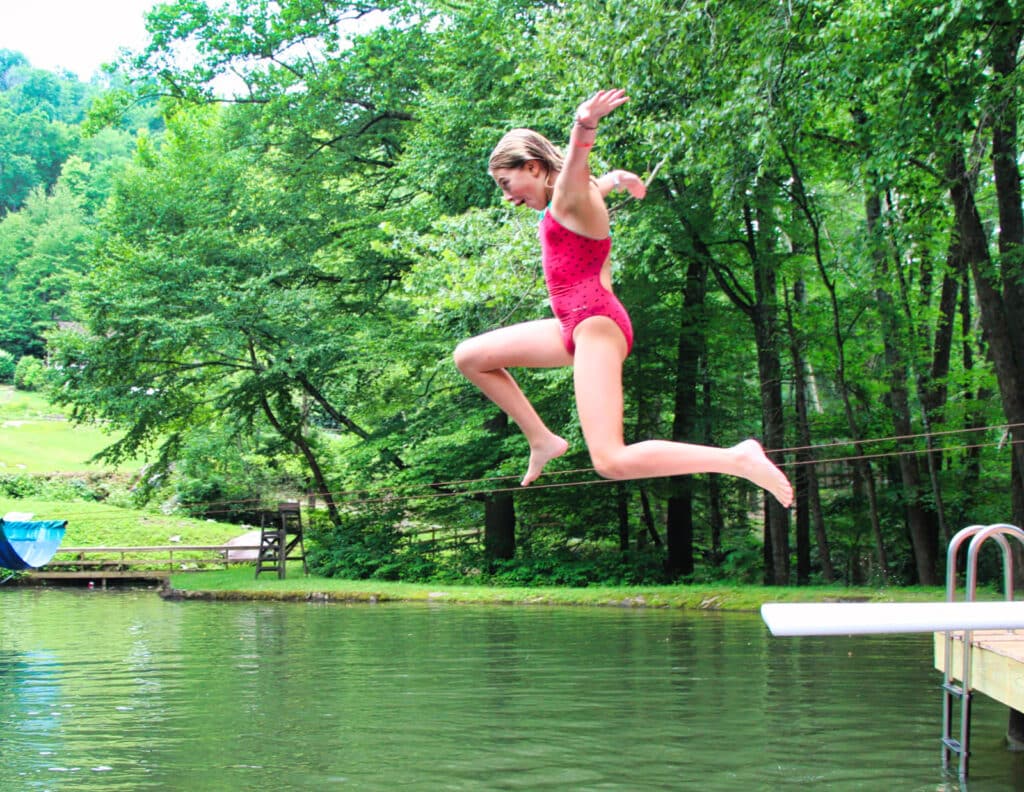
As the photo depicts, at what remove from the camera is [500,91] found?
17719 millimetres

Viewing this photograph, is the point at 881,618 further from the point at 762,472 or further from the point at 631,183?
the point at 631,183

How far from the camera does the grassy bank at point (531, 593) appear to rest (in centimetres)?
1330

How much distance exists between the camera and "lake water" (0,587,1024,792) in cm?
521

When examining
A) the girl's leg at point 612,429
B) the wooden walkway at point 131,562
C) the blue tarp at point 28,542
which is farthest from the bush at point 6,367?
the girl's leg at point 612,429

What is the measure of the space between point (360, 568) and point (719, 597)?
861cm

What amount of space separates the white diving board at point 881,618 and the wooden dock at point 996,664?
104 inches

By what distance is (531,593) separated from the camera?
52.2 feet

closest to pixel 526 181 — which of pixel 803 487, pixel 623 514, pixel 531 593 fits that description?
pixel 531 593

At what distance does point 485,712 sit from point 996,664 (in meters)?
3.10

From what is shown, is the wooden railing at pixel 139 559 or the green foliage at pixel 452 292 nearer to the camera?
the green foliage at pixel 452 292

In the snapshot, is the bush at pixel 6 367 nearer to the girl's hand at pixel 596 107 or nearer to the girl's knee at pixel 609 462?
the girl's knee at pixel 609 462

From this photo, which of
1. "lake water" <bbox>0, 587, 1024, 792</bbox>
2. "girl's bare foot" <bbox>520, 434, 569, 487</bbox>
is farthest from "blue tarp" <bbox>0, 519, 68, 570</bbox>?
"girl's bare foot" <bbox>520, 434, 569, 487</bbox>

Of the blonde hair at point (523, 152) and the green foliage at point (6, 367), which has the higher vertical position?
the green foliage at point (6, 367)

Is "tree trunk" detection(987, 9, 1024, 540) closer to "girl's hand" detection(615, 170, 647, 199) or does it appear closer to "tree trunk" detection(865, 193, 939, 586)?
"tree trunk" detection(865, 193, 939, 586)
